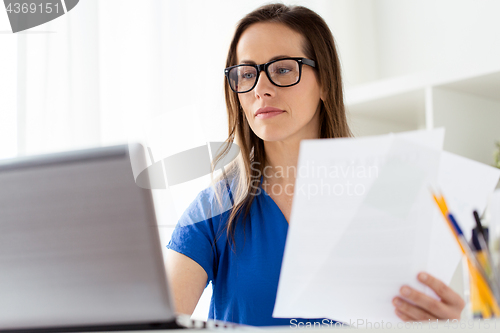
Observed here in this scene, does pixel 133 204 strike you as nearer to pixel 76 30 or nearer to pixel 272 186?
pixel 272 186

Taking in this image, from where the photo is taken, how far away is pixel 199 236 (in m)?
1.14

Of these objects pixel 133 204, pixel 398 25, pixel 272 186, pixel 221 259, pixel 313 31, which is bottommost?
pixel 221 259

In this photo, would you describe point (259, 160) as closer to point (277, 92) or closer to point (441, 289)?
point (277, 92)

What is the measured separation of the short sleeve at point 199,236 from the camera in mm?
1111

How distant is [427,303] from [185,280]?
595 millimetres

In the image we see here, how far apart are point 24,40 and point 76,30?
0.17m

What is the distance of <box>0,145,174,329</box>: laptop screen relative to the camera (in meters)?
0.46

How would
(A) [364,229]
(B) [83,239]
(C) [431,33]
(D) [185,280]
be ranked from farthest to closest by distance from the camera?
(C) [431,33] < (D) [185,280] < (A) [364,229] < (B) [83,239]

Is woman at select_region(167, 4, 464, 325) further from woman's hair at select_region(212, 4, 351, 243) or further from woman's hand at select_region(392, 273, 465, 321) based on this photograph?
woman's hand at select_region(392, 273, 465, 321)

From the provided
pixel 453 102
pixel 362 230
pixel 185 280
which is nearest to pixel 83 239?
pixel 362 230

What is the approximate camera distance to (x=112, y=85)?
155 centimetres

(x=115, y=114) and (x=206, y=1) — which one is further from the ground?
(x=206, y=1)

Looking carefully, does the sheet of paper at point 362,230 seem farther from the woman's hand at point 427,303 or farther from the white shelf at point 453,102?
the white shelf at point 453,102

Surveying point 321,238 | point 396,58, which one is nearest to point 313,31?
point 321,238
